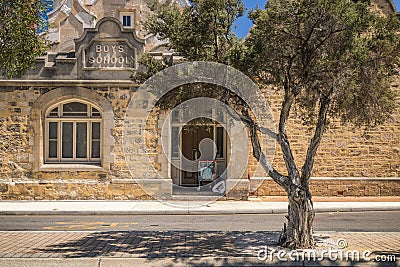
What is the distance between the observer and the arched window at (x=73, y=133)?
17812mm

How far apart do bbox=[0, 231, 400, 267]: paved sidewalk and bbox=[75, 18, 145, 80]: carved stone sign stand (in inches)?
333

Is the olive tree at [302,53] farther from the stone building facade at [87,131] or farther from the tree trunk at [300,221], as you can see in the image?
the stone building facade at [87,131]

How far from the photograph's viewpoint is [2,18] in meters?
8.34

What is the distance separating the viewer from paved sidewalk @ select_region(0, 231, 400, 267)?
282 inches

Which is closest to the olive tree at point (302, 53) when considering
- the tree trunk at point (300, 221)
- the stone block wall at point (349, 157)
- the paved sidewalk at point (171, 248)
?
the tree trunk at point (300, 221)

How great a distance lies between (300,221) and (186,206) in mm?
8304

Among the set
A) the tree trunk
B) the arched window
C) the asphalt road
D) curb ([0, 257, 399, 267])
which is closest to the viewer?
curb ([0, 257, 399, 267])

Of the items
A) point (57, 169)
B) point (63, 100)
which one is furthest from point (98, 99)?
point (57, 169)

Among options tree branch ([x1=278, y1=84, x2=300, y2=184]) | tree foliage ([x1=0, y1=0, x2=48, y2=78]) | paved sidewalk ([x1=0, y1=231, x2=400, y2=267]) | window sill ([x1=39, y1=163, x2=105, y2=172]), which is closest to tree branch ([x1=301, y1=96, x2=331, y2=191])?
tree branch ([x1=278, y1=84, x2=300, y2=184])

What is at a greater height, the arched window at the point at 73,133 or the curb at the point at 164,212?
the arched window at the point at 73,133

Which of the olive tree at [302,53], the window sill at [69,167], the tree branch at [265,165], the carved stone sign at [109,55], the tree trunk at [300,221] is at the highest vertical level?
the carved stone sign at [109,55]

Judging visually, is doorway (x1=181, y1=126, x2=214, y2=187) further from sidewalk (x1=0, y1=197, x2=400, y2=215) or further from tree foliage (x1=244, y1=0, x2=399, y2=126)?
tree foliage (x1=244, y1=0, x2=399, y2=126)

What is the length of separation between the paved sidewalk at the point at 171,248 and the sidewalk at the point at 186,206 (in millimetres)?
4881

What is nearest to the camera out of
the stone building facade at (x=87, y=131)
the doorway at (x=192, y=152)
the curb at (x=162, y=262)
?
the curb at (x=162, y=262)
